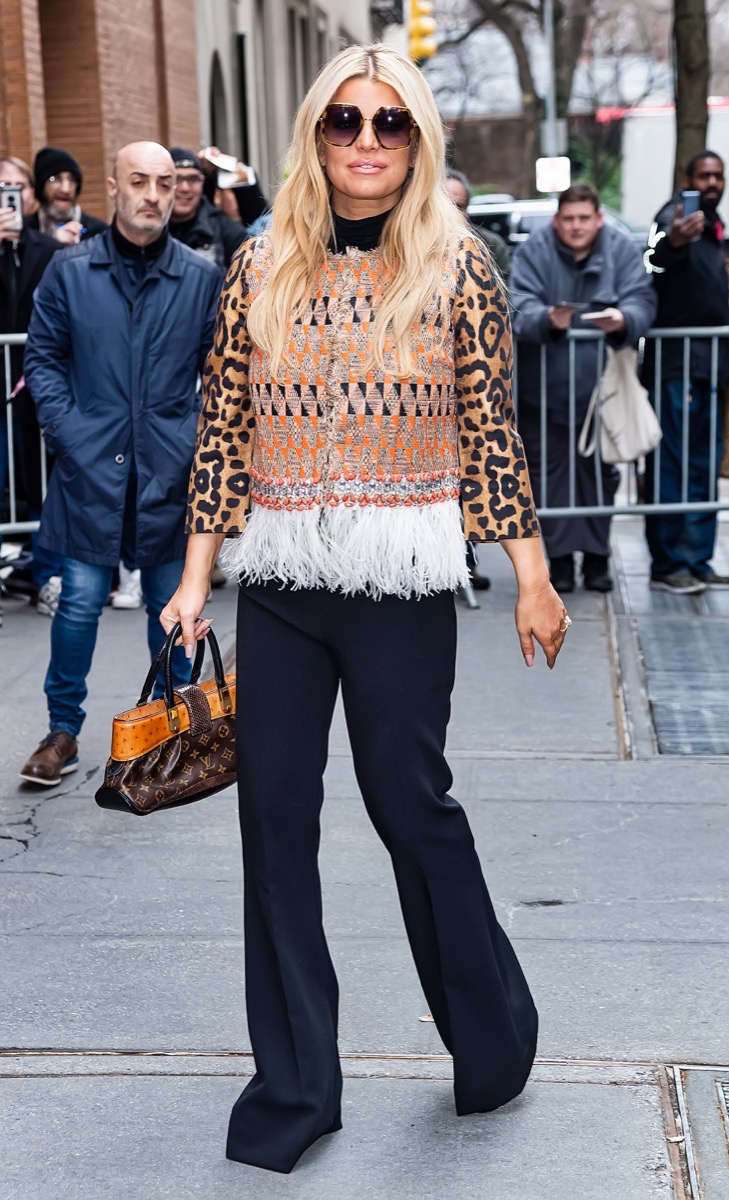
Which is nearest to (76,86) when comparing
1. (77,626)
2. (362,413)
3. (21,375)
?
(21,375)

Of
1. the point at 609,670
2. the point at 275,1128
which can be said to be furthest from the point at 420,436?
the point at 609,670

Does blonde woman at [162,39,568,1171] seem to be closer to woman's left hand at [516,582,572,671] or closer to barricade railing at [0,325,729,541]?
woman's left hand at [516,582,572,671]

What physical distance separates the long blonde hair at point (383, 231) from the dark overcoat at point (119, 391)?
2.56 meters

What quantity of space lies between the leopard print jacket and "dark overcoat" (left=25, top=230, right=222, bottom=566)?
239 cm

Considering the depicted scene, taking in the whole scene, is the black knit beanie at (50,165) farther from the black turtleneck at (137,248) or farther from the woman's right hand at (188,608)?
the woman's right hand at (188,608)

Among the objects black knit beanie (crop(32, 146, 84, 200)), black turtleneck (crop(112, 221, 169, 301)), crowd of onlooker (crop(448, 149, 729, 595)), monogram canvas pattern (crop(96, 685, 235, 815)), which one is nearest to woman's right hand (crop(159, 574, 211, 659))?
monogram canvas pattern (crop(96, 685, 235, 815))

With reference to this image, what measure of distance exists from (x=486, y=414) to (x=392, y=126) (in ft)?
1.76

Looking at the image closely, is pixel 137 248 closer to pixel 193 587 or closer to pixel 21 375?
pixel 193 587

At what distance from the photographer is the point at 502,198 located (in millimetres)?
33344

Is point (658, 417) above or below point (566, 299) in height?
below

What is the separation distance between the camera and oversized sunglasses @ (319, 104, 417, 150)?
2.97 m

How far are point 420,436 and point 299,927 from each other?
0.92 meters

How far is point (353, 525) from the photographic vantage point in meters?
3.09

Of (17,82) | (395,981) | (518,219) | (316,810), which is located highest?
(17,82)
